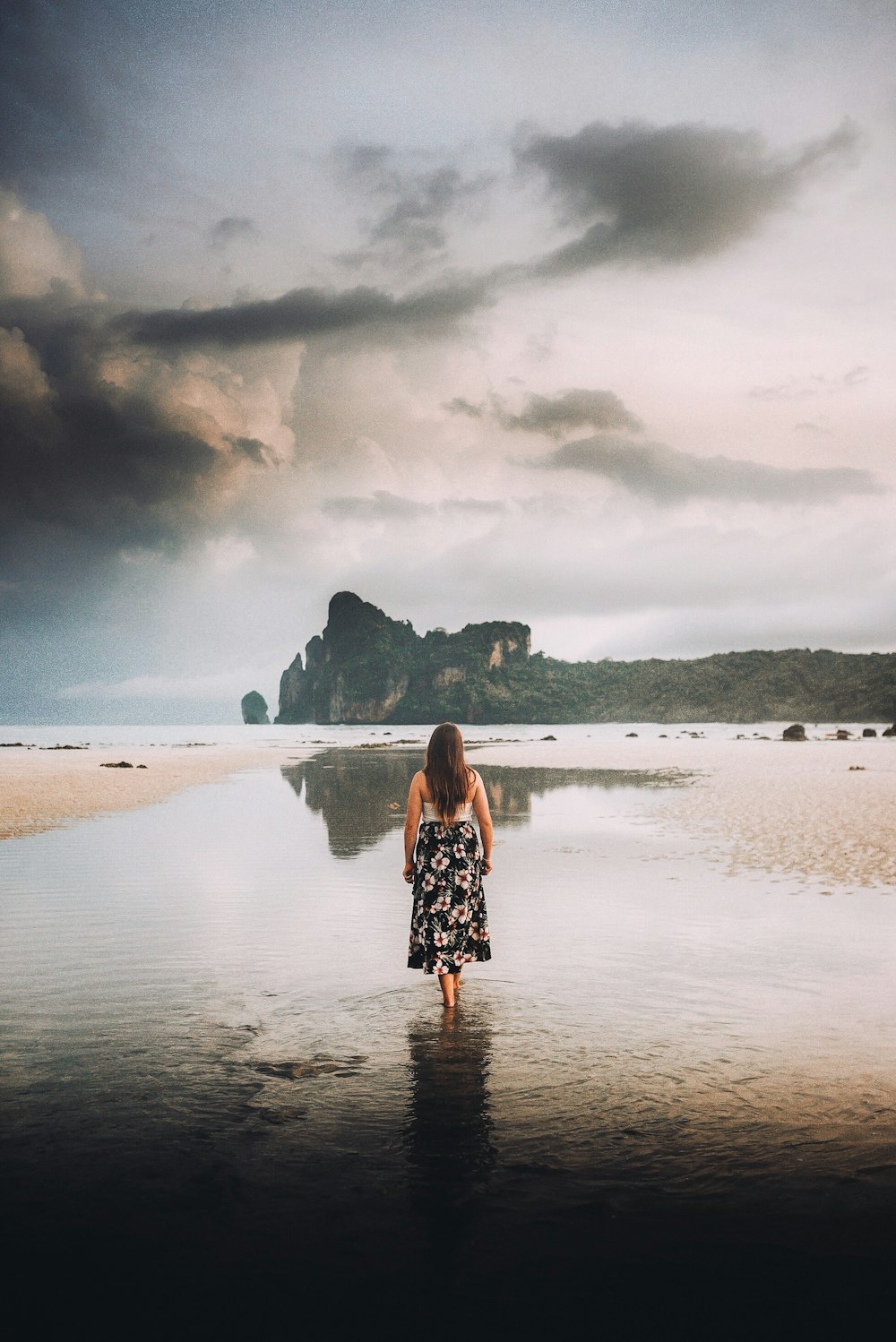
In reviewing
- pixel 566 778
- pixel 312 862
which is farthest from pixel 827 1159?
pixel 566 778

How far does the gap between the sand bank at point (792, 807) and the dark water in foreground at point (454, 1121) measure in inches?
157

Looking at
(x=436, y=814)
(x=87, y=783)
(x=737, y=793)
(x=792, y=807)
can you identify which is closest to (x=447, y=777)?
(x=436, y=814)

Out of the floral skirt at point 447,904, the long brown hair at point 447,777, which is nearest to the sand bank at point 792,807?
the floral skirt at point 447,904

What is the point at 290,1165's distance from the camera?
5.28 meters

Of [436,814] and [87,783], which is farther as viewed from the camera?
[87,783]

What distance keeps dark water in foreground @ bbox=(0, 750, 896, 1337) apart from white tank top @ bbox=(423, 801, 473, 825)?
183 cm

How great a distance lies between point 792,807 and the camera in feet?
86.7

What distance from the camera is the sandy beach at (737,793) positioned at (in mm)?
18469

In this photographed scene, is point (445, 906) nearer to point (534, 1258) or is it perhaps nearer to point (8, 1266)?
point (534, 1258)

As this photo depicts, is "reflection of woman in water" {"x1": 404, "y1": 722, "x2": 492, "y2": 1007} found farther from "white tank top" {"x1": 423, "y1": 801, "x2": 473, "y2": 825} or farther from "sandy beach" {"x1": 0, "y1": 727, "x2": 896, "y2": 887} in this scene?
"sandy beach" {"x1": 0, "y1": 727, "x2": 896, "y2": 887}

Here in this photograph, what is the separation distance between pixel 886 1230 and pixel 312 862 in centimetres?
1413

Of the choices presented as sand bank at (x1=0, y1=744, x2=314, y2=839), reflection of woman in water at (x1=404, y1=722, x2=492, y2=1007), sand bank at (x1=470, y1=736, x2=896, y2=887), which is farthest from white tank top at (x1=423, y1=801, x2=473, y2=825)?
sand bank at (x1=0, y1=744, x2=314, y2=839)

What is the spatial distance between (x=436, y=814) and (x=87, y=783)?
3508 centimetres

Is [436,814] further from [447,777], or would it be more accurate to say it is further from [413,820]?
[447,777]
